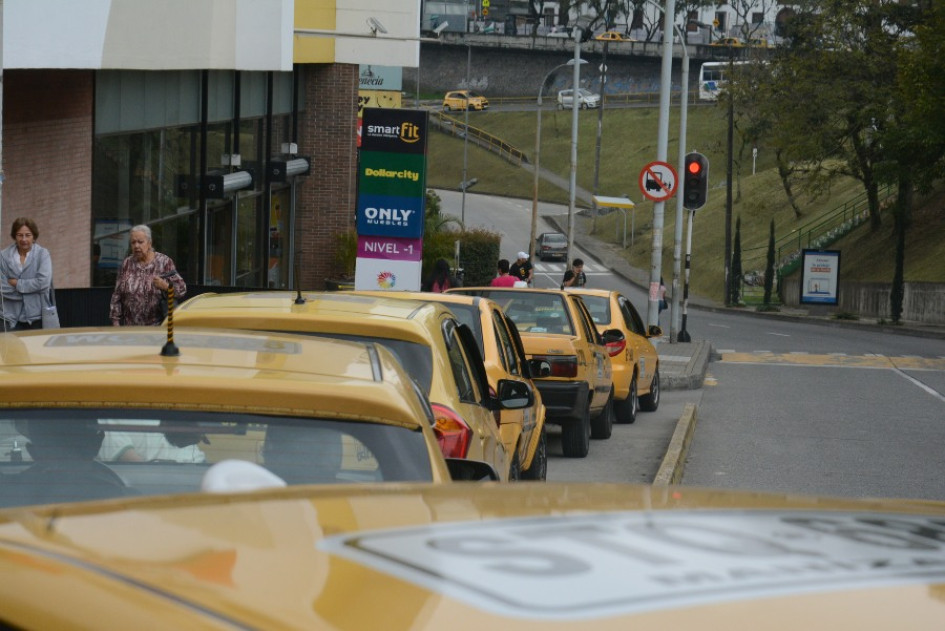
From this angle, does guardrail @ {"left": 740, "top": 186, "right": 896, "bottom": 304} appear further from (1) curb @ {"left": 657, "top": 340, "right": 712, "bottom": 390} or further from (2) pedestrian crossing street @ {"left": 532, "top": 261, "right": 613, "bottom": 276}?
(1) curb @ {"left": 657, "top": 340, "right": 712, "bottom": 390}

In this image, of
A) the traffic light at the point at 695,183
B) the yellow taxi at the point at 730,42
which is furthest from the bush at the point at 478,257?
the yellow taxi at the point at 730,42

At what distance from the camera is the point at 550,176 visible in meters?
97.2

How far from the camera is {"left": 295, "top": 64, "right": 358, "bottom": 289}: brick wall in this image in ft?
104

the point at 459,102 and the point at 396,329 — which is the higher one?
the point at 459,102

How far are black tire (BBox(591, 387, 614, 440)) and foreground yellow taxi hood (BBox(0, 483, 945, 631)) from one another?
12.5 m

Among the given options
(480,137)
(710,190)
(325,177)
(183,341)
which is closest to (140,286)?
(183,341)

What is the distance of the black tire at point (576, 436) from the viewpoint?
13131mm

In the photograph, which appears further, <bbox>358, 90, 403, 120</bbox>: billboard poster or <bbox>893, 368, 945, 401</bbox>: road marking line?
<bbox>358, 90, 403, 120</bbox>: billboard poster

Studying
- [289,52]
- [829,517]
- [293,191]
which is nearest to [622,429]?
[289,52]

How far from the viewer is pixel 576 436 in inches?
523

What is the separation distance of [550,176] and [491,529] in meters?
95.8

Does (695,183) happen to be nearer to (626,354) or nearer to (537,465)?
(626,354)

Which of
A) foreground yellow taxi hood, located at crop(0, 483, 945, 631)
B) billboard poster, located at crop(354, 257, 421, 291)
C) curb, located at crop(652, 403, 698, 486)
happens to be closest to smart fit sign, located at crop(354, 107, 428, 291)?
billboard poster, located at crop(354, 257, 421, 291)

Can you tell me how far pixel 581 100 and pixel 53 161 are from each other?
301 feet
